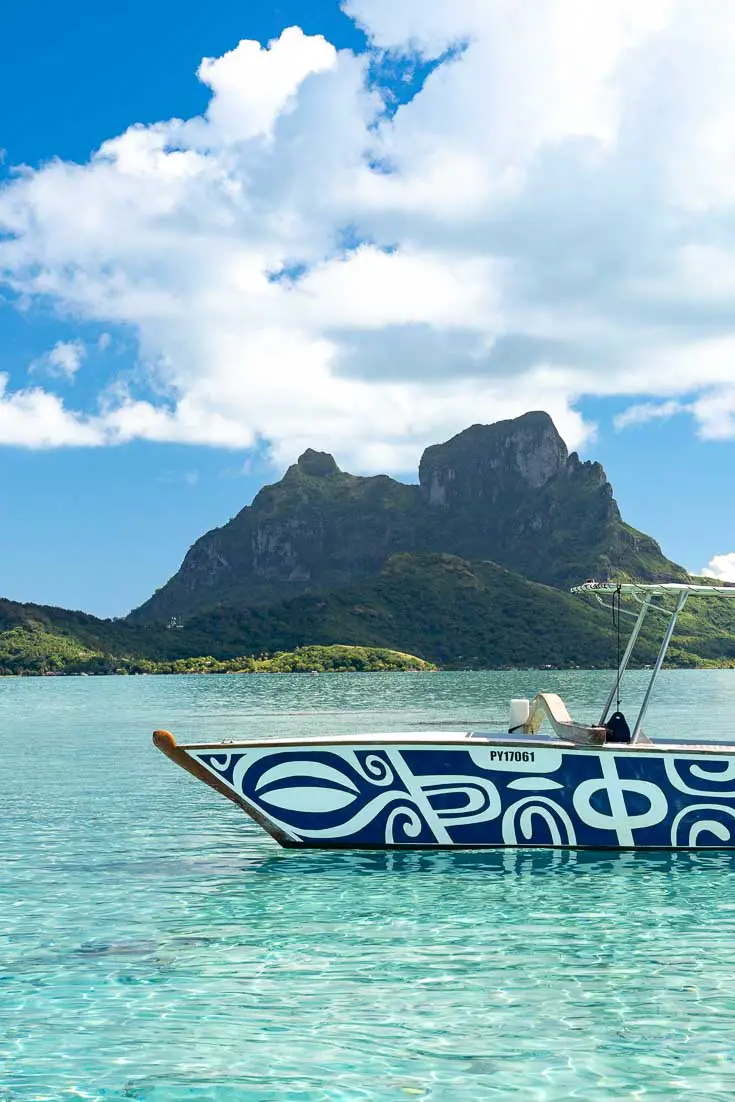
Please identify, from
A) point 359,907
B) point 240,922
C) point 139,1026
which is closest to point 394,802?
point 359,907

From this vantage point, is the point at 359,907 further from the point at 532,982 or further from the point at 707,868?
the point at 707,868

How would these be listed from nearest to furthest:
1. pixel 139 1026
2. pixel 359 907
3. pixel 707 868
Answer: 1. pixel 139 1026
2. pixel 359 907
3. pixel 707 868

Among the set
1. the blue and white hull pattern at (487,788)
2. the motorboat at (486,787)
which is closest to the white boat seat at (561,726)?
the motorboat at (486,787)

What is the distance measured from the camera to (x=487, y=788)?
1485 cm

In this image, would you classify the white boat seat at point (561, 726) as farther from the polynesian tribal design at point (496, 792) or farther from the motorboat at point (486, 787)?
the polynesian tribal design at point (496, 792)

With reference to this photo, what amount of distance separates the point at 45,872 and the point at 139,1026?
24.3ft

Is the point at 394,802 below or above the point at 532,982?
above

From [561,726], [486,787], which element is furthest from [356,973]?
[561,726]

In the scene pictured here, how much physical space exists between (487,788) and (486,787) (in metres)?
0.02

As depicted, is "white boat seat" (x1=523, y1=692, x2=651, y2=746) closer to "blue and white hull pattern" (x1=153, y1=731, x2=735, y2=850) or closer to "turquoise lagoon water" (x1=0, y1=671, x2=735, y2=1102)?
"blue and white hull pattern" (x1=153, y1=731, x2=735, y2=850)

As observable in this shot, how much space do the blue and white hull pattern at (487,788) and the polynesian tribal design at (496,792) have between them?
1 centimetres

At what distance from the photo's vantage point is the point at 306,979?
1007 cm

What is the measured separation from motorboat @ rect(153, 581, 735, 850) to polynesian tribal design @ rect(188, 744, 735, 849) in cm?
1

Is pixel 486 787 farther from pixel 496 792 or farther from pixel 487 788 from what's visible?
pixel 496 792
